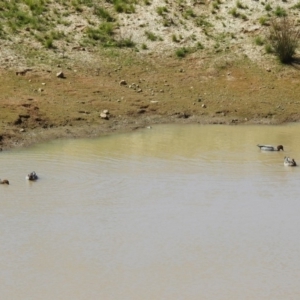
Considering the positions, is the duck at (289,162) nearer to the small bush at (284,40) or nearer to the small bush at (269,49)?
the small bush at (284,40)

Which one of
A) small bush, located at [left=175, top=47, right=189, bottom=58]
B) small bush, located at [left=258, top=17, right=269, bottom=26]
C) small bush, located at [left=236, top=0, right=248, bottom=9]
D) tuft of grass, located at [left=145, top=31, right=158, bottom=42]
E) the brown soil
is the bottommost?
the brown soil

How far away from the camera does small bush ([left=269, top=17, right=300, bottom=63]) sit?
67.1ft

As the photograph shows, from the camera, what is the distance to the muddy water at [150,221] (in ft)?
29.7

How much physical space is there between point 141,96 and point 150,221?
25.7ft

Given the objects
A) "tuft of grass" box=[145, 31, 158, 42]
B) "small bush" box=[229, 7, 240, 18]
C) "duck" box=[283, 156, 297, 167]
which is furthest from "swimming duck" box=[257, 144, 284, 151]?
"small bush" box=[229, 7, 240, 18]

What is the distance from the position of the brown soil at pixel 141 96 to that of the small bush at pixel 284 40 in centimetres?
33

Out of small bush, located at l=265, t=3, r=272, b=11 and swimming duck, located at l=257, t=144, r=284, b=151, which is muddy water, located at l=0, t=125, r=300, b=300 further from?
small bush, located at l=265, t=3, r=272, b=11

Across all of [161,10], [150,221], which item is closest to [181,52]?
[161,10]

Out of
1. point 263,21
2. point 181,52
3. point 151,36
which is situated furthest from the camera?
point 263,21

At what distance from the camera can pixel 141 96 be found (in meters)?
18.6

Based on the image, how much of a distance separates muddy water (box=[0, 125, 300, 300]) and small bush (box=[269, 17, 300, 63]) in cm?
503

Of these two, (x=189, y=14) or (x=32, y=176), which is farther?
(x=189, y=14)

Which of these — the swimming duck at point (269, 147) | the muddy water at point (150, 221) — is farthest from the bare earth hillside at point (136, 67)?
the swimming duck at point (269, 147)

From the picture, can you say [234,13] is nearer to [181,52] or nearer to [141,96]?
[181,52]
